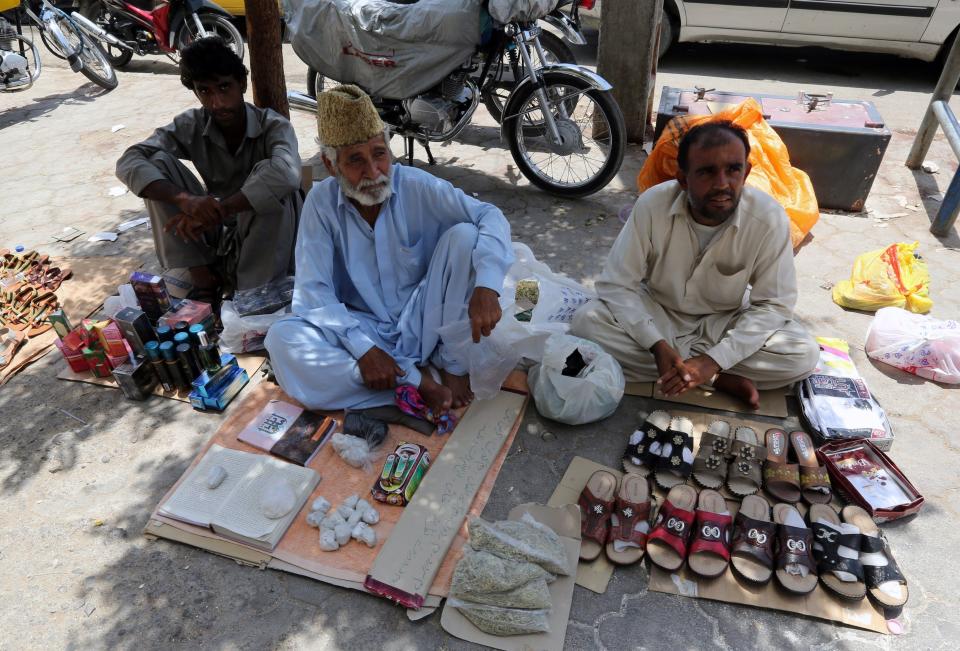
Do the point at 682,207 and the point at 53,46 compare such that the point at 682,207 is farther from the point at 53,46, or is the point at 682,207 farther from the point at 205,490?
the point at 53,46

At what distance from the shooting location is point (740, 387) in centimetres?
282

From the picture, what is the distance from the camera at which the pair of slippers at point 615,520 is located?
2.20 m

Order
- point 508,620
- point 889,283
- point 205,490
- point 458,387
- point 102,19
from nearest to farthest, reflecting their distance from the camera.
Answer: point 508,620
point 205,490
point 458,387
point 889,283
point 102,19

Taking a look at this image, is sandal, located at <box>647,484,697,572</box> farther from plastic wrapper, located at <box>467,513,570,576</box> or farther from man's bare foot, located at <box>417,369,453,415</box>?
man's bare foot, located at <box>417,369,453,415</box>

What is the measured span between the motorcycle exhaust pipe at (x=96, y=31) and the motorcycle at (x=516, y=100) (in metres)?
4.25

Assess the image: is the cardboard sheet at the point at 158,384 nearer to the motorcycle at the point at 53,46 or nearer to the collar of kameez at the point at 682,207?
the collar of kameez at the point at 682,207

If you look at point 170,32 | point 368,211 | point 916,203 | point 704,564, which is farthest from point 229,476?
point 170,32

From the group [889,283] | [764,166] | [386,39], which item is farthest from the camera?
[386,39]

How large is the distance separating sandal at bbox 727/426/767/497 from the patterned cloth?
1.15m

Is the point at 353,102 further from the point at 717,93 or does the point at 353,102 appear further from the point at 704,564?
the point at 717,93

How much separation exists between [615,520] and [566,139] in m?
2.98

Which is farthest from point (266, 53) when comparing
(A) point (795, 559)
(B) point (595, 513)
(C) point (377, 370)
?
(A) point (795, 559)

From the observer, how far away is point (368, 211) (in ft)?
9.20

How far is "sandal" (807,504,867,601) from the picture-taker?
203 centimetres
